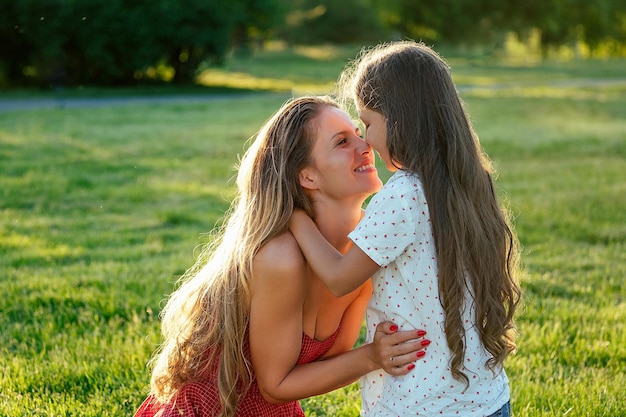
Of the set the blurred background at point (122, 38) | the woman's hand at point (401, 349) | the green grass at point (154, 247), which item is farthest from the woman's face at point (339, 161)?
the blurred background at point (122, 38)

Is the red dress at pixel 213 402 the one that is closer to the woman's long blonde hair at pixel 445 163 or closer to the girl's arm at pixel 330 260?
the girl's arm at pixel 330 260

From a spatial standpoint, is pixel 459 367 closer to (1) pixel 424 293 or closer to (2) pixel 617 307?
(1) pixel 424 293

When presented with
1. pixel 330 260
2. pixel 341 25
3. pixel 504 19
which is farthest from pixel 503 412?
pixel 504 19

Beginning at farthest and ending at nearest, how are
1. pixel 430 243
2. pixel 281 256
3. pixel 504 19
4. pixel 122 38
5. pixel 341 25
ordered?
pixel 504 19
pixel 341 25
pixel 122 38
pixel 281 256
pixel 430 243

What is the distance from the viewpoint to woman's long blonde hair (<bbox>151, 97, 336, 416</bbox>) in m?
2.37

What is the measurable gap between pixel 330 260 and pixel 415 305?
258mm

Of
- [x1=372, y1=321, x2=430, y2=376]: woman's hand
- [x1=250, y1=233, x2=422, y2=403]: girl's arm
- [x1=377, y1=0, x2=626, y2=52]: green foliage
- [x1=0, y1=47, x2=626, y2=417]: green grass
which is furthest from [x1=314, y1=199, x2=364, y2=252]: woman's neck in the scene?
[x1=377, y1=0, x2=626, y2=52]: green foliage

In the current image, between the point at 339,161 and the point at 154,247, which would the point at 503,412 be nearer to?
the point at 339,161

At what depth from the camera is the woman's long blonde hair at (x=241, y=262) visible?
237 cm

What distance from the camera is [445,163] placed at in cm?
219

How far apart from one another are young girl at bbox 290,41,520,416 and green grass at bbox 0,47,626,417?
0.89m

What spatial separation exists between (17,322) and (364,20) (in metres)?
46.3

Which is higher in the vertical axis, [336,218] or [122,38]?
[336,218]

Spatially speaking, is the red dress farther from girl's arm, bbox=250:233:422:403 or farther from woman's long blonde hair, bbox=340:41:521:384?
woman's long blonde hair, bbox=340:41:521:384
